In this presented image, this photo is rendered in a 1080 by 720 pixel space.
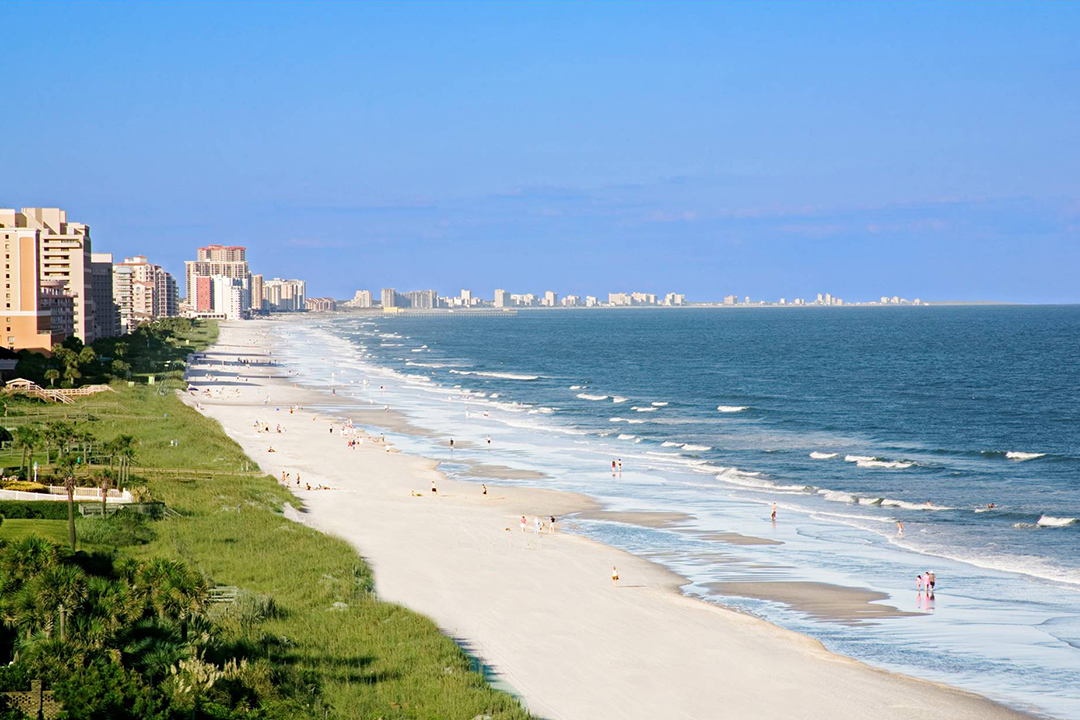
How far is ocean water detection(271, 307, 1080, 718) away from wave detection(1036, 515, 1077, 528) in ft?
0.30

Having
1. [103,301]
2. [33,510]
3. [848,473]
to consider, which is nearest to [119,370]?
[33,510]

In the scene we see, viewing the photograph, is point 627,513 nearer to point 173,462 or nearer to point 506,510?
point 506,510

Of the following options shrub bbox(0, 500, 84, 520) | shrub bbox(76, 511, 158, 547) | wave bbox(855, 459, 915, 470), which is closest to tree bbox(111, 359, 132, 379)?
shrub bbox(0, 500, 84, 520)

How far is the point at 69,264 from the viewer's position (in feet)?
515

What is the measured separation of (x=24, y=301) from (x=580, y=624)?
341ft

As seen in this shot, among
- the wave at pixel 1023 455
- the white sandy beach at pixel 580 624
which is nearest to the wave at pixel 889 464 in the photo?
the wave at pixel 1023 455

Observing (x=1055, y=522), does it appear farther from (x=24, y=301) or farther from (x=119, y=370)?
(x=24, y=301)

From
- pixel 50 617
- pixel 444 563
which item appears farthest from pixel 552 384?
pixel 50 617

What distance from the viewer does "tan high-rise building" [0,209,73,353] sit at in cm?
11762

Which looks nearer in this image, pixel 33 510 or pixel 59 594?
pixel 59 594

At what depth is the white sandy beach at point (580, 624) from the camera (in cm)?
2822

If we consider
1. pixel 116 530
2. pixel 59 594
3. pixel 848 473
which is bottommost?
pixel 848 473

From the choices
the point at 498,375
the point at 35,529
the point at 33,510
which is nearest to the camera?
the point at 35,529

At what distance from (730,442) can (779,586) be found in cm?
3656
